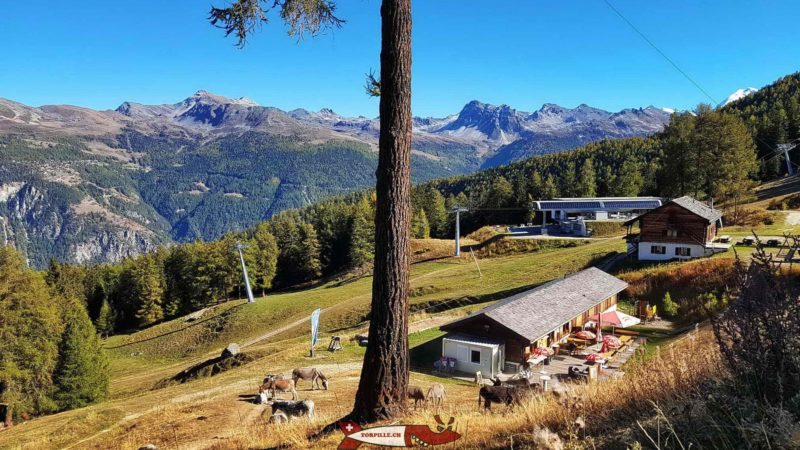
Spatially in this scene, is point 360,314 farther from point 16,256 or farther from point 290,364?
point 16,256

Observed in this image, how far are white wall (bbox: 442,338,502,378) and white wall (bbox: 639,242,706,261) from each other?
89.6 feet

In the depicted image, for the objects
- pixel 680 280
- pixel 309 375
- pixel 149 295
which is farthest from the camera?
pixel 149 295

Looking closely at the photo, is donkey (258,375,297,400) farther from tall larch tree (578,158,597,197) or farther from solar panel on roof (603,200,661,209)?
tall larch tree (578,158,597,197)

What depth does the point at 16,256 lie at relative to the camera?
115ft

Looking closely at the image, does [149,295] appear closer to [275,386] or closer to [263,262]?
[263,262]

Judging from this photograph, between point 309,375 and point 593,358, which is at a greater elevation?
point 309,375

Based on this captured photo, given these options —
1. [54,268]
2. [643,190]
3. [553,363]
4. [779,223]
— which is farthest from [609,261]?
[54,268]

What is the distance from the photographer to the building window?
30938 mm

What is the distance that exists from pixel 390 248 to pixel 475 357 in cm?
2409

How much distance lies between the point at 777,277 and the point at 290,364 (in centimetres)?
3062

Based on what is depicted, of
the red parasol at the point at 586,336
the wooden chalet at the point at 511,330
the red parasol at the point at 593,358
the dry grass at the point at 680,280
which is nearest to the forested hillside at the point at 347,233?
the dry grass at the point at 680,280

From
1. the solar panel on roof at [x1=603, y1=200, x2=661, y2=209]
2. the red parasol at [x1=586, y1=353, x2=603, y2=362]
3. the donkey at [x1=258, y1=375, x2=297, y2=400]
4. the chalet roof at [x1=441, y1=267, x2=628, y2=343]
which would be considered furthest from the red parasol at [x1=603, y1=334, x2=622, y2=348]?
the solar panel on roof at [x1=603, y1=200, x2=661, y2=209]

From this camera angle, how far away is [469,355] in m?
31.3

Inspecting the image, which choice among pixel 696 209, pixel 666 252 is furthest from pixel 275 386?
pixel 696 209
